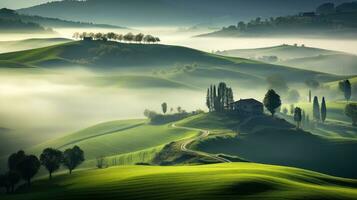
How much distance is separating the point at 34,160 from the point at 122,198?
201 feet

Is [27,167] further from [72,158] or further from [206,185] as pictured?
[206,185]

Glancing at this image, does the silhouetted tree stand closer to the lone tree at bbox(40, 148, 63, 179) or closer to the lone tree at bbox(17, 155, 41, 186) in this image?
the lone tree at bbox(17, 155, 41, 186)

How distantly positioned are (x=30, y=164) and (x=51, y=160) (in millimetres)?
8652

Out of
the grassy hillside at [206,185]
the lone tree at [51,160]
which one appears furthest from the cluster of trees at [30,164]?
the grassy hillside at [206,185]

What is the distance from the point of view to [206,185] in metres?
121

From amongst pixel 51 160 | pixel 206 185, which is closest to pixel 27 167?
pixel 51 160

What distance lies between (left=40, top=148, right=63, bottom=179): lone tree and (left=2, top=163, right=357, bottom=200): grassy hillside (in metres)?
26.3

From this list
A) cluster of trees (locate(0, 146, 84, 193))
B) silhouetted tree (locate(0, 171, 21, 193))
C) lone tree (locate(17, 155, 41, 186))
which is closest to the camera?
silhouetted tree (locate(0, 171, 21, 193))

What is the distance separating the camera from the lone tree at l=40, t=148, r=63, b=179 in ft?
574

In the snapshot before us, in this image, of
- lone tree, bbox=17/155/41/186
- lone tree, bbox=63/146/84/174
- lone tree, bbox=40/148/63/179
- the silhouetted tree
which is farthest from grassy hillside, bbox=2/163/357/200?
lone tree, bbox=63/146/84/174

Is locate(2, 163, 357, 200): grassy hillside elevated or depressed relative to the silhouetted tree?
elevated

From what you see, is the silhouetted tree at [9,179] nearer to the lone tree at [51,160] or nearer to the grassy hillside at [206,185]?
the grassy hillside at [206,185]

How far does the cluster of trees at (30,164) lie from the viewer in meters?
160

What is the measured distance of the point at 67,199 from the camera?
120m
